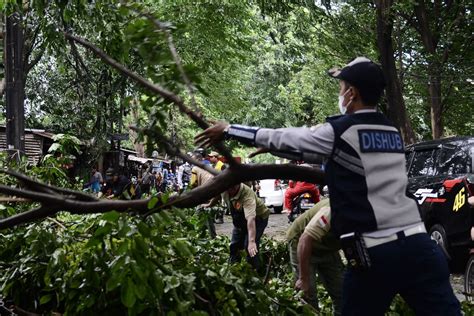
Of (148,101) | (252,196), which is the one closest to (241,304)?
(148,101)

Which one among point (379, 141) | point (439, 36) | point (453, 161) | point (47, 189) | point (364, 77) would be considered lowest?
point (47, 189)

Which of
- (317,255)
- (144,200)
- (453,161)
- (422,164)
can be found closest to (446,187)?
(453,161)

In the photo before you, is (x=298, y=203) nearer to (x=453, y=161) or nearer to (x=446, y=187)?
(x=453, y=161)

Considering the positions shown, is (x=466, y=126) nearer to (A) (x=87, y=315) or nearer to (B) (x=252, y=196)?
(B) (x=252, y=196)

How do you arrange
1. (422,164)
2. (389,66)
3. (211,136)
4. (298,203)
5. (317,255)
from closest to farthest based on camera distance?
(211,136), (317,255), (422,164), (298,203), (389,66)

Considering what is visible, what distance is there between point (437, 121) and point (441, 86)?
1152 mm

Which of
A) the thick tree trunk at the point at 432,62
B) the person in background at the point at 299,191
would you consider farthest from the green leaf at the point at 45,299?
the thick tree trunk at the point at 432,62

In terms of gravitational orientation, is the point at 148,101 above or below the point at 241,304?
above

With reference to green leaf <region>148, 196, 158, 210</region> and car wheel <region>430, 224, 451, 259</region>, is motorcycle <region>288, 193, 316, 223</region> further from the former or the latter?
green leaf <region>148, 196, 158, 210</region>

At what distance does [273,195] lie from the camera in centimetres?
2411

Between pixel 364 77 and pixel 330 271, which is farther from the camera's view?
pixel 330 271

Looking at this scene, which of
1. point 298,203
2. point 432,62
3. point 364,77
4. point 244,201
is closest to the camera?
point 364,77

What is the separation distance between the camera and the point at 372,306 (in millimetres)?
2967

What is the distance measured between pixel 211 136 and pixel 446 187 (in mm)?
6982
